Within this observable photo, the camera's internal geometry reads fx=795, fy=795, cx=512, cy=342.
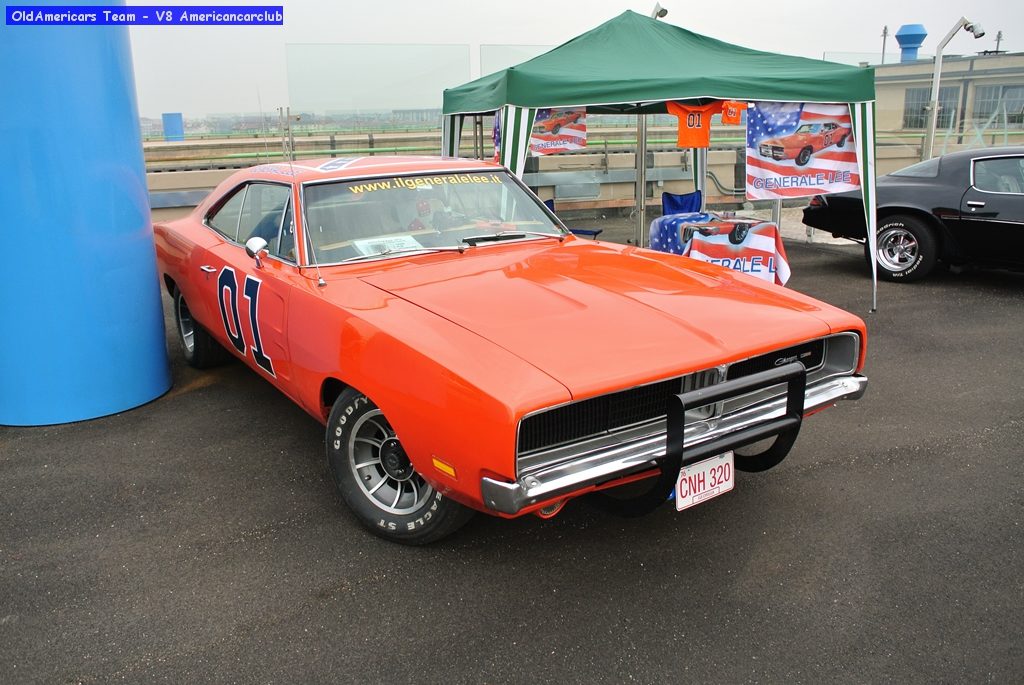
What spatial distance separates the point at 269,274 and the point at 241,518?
1147 mm

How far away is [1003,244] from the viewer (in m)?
7.46

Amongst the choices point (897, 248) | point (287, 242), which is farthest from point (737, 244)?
point (287, 242)

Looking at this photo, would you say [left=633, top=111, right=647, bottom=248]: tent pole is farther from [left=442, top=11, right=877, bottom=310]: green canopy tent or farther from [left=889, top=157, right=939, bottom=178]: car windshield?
[left=889, top=157, right=939, bottom=178]: car windshield

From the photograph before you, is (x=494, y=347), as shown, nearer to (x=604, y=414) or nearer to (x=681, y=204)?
(x=604, y=414)

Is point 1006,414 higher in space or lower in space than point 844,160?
lower

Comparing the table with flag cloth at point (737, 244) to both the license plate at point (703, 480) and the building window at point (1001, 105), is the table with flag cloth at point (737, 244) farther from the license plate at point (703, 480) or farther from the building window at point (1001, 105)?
the building window at point (1001, 105)

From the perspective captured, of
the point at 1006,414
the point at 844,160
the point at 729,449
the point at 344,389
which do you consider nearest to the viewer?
the point at 729,449

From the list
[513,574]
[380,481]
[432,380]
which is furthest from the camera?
[380,481]

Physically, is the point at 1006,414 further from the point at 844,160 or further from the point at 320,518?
the point at 320,518

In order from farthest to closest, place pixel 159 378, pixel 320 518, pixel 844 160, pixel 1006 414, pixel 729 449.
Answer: pixel 844 160
pixel 159 378
pixel 1006 414
pixel 320 518
pixel 729 449

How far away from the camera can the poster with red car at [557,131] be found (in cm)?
942

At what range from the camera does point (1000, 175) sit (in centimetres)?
764

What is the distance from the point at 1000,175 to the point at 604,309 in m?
6.46

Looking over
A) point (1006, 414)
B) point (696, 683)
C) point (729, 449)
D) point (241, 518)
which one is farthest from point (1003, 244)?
point (241, 518)
